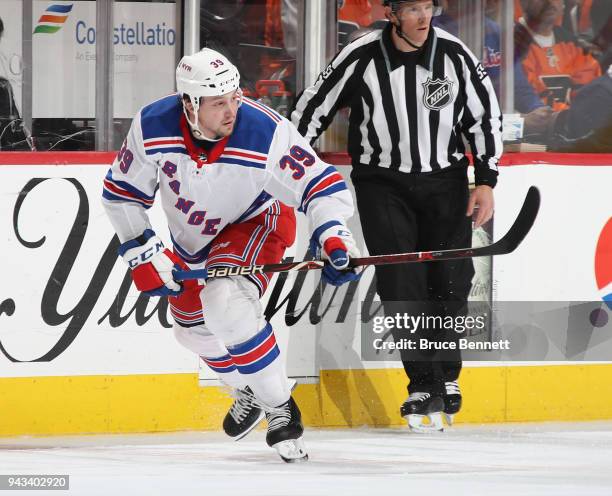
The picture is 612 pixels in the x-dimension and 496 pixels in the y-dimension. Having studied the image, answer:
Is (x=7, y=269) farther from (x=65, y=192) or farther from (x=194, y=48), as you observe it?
(x=194, y=48)

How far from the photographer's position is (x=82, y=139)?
14.9 feet

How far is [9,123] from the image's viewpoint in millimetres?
4461

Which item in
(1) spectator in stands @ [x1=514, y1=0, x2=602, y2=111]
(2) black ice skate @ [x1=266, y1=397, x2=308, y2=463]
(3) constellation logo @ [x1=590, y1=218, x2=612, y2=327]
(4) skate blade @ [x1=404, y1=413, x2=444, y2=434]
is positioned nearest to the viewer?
(2) black ice skate @ [x1=266, y1=397, x2=308, y2=463]

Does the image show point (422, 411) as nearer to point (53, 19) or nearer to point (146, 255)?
point (146, 255)

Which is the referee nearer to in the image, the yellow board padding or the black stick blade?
the yellow board padding

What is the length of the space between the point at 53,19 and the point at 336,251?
5.27 feet

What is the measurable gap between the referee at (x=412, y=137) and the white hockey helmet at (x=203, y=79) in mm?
955

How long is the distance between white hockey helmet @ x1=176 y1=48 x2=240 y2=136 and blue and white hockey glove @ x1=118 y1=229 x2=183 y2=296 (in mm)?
356

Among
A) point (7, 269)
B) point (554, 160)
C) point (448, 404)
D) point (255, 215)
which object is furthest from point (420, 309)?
point (7, 269)

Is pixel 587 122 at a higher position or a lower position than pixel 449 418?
higher

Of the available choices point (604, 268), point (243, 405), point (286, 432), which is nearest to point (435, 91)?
point (604, 268)

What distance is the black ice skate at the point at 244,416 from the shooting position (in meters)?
3.95

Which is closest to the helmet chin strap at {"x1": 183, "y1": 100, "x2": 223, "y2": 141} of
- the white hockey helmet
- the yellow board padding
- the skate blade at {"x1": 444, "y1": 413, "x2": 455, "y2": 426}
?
the white hockey helmet

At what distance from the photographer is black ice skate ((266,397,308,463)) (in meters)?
3.72
